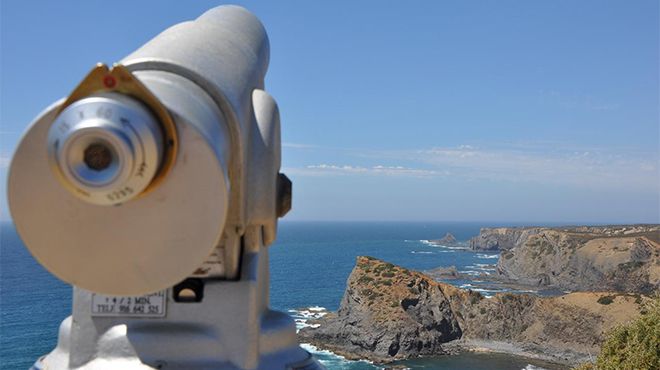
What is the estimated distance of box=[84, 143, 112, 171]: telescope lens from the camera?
6.00ft

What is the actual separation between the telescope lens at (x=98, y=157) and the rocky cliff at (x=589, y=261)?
81.0 metres

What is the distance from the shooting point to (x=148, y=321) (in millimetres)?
2803

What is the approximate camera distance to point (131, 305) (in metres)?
2.82

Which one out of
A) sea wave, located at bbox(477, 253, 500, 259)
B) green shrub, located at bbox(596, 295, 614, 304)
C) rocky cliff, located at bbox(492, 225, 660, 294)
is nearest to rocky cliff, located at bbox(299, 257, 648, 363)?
green shrub, located at bbox(596, 295, 614, 304)

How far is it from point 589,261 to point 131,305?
94.5 metres

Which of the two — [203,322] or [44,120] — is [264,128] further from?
[44,120]

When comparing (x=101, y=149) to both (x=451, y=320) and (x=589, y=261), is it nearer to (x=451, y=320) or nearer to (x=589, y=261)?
(x=451, y=320)

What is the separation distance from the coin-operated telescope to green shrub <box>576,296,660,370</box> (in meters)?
14.5

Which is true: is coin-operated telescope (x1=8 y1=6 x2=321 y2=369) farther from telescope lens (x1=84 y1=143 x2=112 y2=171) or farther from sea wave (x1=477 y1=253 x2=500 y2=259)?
sea wave (x1=477 y1=253 x2=500 y2=259)

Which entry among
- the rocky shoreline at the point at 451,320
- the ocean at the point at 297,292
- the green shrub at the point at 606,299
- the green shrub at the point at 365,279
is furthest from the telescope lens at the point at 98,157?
the green shrub at the point at 606,299

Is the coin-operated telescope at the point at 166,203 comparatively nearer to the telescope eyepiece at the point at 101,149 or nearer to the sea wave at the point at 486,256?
the telescope eyepiece at the point at 101,149

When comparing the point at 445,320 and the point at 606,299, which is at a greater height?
the point at 606,299

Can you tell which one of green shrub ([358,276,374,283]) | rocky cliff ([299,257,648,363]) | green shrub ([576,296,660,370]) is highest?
green shrub ([576,296,660,370])

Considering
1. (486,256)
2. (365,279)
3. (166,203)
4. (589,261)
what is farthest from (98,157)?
(486,256)
